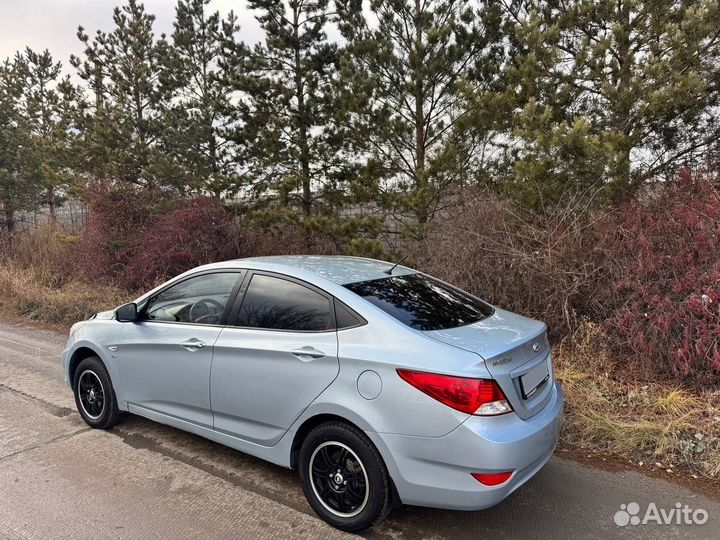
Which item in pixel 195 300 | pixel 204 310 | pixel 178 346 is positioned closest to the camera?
pixel 178 346

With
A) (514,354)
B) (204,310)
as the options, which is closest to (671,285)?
(514,354)

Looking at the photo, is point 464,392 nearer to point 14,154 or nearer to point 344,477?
point 344,477

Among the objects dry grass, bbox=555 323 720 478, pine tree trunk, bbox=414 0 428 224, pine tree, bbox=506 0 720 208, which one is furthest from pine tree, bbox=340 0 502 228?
dry grass, bbox=555 323 720 478

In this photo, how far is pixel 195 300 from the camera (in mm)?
4082

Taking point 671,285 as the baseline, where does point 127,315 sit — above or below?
above

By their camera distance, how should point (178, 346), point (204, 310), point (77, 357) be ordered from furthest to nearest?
1. point (77, 357)
2. point (204, 310)
3. point (178, 346)

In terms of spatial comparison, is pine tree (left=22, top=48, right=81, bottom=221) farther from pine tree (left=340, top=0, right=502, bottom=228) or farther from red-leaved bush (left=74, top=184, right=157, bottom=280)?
pine tree (left=340, top=0, right=502, bottom=228)

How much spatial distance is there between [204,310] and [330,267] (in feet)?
3.43

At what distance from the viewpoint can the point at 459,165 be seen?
33.5ft

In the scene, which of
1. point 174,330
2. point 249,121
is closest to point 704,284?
point 174,330

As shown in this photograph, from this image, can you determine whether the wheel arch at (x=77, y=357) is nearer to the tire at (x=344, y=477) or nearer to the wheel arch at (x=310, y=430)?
the wheel arch at (x=310, y=430)

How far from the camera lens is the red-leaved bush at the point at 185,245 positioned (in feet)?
35.6

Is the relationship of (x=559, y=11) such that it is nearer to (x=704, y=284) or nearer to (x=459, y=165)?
(x=459, y=165)

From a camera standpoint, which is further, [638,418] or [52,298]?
[52,298]
